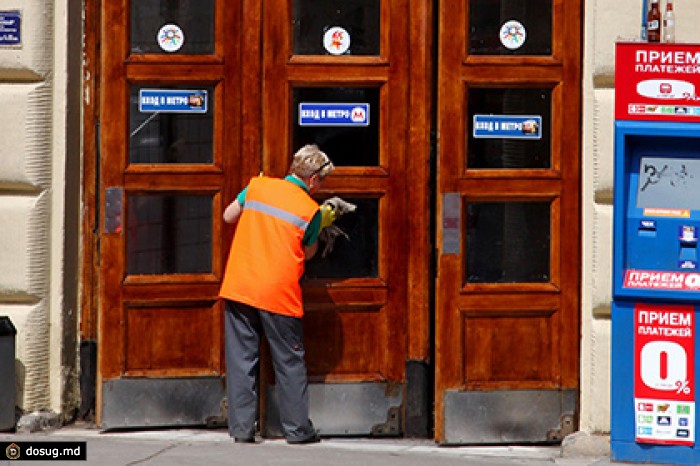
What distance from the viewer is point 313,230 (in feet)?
27.2

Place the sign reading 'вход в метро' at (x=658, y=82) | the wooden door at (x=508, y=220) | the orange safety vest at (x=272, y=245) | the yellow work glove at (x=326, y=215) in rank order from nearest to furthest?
the sign reading 'вход в метро' at (x=658, y=82) < the orange safety vest at (x=272, y=245) < the yellow work glove at (x=326, y=215) < the wooden door at (x=508, y=220)

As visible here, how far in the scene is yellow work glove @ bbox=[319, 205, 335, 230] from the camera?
834cm

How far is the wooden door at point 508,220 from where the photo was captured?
8.45 m

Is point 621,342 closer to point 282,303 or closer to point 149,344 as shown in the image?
point 282,303

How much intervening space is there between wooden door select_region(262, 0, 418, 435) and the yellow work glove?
7.1 inches

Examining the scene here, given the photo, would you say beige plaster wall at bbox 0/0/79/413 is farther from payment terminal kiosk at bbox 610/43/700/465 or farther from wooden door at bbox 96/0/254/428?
payment terminal kiosk at bbox 610/43/700/465

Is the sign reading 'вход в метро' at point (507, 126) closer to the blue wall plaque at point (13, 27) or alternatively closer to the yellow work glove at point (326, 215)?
the yellow work glove at point (326, 215)

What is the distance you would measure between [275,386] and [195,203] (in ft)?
3.49

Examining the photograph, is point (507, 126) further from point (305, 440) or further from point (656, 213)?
point (305, 440)

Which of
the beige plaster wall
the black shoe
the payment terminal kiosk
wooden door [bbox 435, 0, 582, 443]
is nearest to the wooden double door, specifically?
wooden door [bbox 435, 0, 582, 443]

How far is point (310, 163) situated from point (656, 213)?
177 centimetres

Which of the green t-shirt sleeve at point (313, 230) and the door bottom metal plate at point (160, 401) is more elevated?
the green t-shirt sleeve at point (313, 230)

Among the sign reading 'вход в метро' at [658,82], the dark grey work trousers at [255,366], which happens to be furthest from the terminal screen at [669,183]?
the dark grey work trousers at [255,366]

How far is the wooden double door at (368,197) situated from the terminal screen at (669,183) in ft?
2.20
